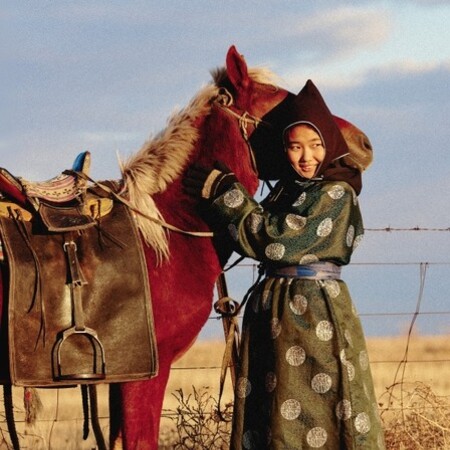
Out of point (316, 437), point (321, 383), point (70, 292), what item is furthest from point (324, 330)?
point (70, 292)

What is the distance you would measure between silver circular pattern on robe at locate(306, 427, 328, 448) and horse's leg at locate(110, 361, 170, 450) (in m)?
0.65

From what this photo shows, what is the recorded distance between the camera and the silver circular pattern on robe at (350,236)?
370 centimetres

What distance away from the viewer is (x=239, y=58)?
→ 4.05 m

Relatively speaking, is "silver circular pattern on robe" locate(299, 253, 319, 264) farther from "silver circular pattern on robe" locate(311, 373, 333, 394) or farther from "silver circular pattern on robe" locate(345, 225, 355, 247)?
"silver circular pattern on robe" locate(311, 373, 333, 394)

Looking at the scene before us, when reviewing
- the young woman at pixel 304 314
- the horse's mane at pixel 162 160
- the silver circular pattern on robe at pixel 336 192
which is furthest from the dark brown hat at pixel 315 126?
the horse's mane at pixel 162 160

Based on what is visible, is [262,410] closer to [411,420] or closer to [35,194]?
[35,194]

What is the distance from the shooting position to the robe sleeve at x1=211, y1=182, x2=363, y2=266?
360 centimetres

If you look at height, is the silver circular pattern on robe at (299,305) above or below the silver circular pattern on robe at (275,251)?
below

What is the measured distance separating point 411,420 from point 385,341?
708 inches

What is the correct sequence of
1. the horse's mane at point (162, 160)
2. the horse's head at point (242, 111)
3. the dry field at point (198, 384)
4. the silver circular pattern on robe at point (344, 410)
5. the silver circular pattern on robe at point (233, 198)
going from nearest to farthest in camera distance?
1. the silver circular pattern on robe at point (344, 410)
2. the silver circular pattern on robe at point (233, 198)
3. the horse's mane at point (162, 160)
4. the horse's head at point (242, 111)
5. the dry field at point (198, 384)

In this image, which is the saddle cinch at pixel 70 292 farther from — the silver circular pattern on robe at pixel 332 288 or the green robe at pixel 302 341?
the silver circular pattern on robe at pixel 332 288

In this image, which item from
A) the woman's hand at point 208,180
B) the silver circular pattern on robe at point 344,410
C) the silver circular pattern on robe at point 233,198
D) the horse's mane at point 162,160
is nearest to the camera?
the silver circular pattern on robe at point 344,410

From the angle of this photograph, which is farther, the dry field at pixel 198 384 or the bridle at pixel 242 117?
the dry field at pixel 198 384

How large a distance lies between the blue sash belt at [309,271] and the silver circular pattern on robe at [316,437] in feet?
1.93
